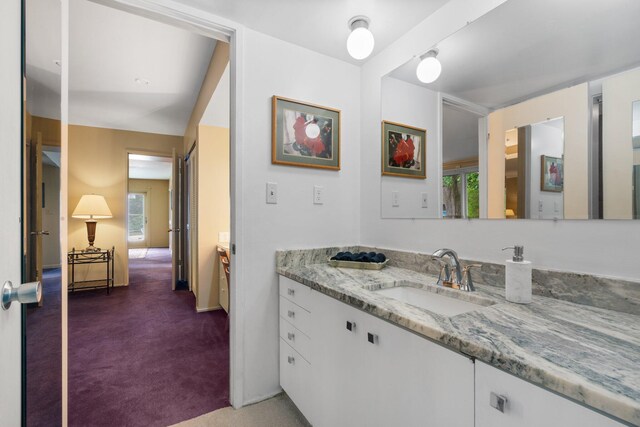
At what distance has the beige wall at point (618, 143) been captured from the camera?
0.95m

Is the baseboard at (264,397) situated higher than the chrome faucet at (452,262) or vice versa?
the chrome faucet at (452,262)

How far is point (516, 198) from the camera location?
4.11 ft

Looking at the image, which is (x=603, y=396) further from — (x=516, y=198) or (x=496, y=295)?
(x=516, y=198)

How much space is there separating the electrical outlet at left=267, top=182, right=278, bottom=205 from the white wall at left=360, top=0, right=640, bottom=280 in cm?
64

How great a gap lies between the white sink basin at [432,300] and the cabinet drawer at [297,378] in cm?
57

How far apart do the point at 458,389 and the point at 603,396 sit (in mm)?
318

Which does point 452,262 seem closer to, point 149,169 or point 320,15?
point 320,15

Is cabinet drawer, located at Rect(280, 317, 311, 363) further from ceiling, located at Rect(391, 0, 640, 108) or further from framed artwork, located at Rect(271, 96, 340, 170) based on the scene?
ceiling, located at Rect(391, 0, 640, 108)

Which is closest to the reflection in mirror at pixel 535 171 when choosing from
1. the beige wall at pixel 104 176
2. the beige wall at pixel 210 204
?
the beige wall at pixel 210 204

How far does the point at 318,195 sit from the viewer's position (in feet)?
6.35

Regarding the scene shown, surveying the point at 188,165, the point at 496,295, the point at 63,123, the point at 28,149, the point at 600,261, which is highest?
Result: the point at 188,165

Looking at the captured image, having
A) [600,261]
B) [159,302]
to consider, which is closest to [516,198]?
[600,261]

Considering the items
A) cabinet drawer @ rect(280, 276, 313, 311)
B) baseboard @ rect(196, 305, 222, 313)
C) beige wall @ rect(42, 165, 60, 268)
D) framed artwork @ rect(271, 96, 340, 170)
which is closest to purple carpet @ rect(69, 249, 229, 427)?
baseboard @ rect(196, 305, 222, 313)

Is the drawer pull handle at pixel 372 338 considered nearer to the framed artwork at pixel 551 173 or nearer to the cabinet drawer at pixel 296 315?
the cabinet drawer at pixel 296 315
